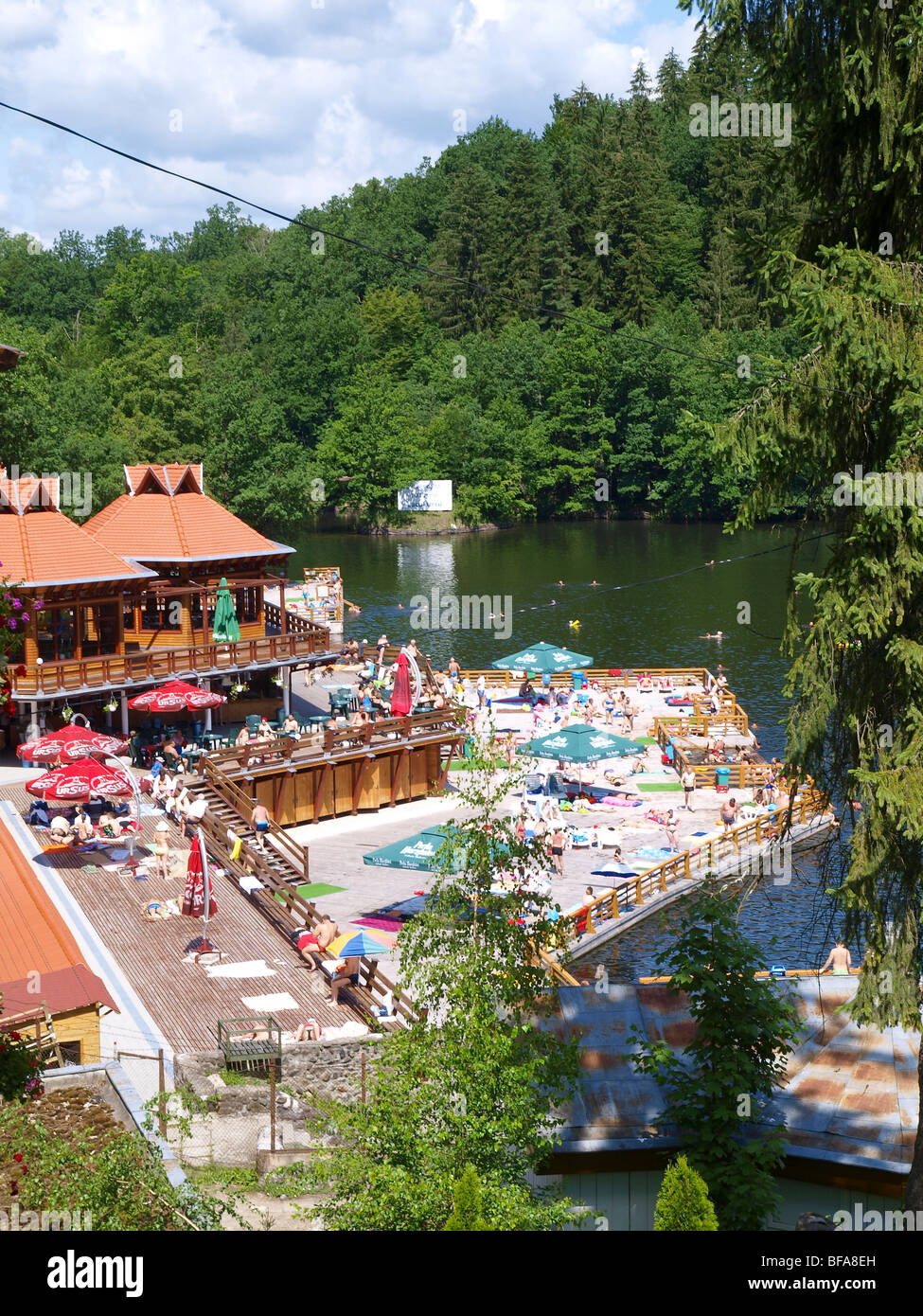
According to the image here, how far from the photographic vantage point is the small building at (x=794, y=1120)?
1404cm

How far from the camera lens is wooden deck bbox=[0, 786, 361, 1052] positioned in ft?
72.0

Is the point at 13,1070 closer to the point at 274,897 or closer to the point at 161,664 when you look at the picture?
the point at 274,897

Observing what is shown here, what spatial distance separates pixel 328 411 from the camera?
112 meters

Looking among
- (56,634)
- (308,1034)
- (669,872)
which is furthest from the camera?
(56,634)

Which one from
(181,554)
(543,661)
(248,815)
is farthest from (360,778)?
(543,661)

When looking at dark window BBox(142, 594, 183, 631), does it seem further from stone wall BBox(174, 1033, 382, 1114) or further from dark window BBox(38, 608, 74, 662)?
stone wall BBox(174, 1033, 382, 1114)

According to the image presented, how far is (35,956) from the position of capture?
2039 cm

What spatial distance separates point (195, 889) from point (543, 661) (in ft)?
78.4

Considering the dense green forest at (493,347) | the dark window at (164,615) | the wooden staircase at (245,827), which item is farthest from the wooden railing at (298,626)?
the dense green forest at (493,347)

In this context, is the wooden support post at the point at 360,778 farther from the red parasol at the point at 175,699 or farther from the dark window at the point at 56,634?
the dark window at the point at 56,634

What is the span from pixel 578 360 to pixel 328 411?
68.4 feet

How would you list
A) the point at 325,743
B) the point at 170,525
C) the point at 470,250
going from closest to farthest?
the point at 325,743 → the point at 170,525 → the point at 470,250

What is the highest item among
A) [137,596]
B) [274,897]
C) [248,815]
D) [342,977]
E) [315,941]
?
[137,596]

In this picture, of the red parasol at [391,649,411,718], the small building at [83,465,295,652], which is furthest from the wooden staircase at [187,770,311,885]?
the small building at [83,465,295,652]
